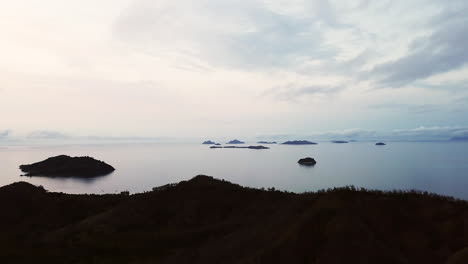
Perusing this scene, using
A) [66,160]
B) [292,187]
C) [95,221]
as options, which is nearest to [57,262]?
[95,221]

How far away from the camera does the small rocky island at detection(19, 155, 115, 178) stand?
168m

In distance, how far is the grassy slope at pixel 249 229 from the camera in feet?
55.8

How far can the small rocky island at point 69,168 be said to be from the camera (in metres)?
168

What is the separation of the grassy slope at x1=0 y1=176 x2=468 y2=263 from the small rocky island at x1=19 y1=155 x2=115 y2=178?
449 feet

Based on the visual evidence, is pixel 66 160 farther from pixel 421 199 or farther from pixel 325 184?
pixel 421 199

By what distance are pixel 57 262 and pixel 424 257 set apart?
67.5 ft

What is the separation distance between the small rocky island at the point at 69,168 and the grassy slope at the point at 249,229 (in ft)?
449

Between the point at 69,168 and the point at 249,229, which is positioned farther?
the point at 69,168

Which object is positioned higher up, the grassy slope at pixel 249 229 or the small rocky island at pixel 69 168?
the grassy slope at pixel 249 229

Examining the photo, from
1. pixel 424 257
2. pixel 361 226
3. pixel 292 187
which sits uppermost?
pixel 361 226

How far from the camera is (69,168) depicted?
563 ft

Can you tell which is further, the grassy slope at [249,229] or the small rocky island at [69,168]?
the small rocky island at [69,168]

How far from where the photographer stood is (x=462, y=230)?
18891 millimetres

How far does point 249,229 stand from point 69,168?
6660 inches
